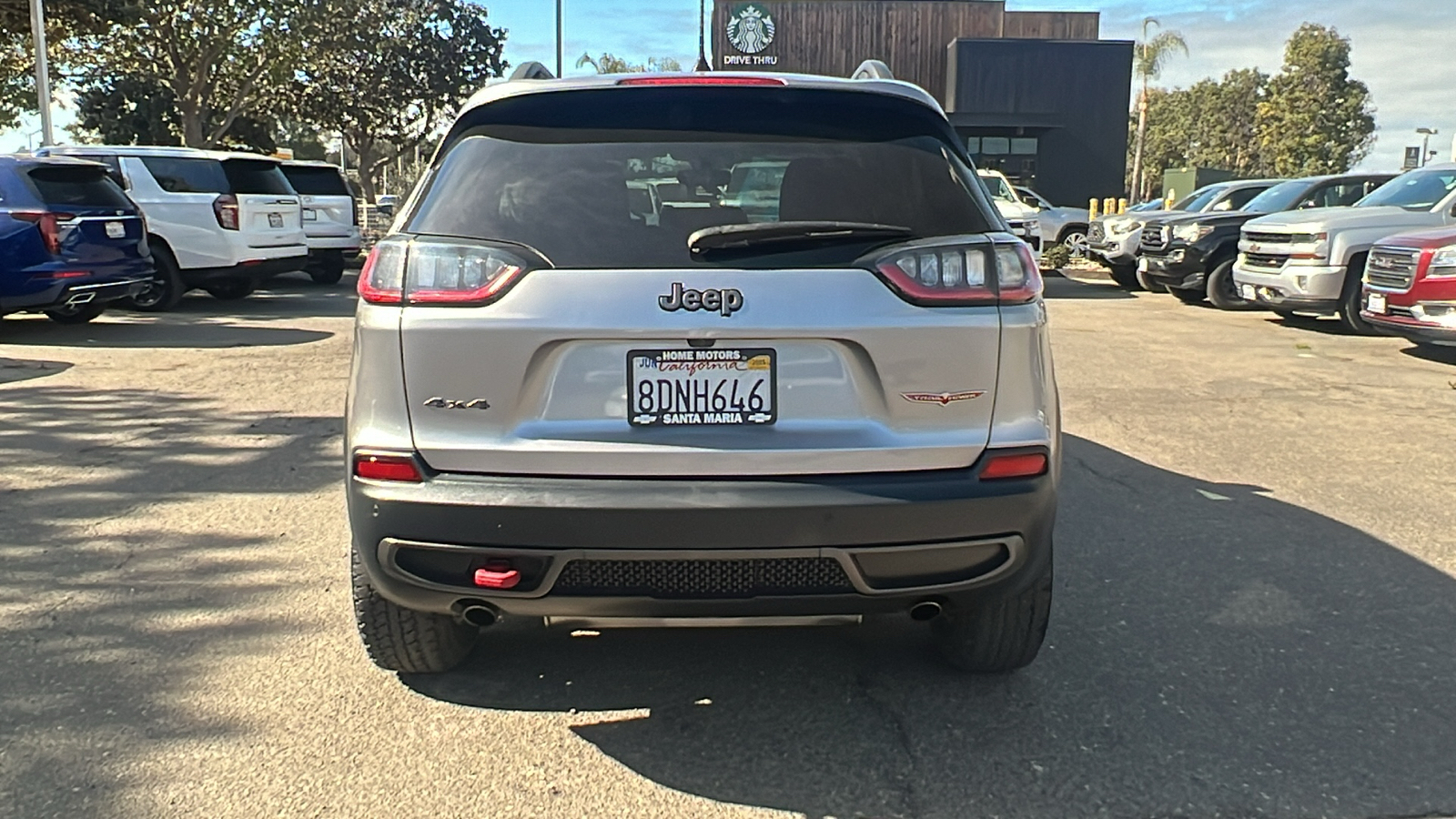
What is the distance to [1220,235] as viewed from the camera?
1465 cm

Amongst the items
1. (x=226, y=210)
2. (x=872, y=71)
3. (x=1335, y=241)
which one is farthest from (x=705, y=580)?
(x=226, y=210)

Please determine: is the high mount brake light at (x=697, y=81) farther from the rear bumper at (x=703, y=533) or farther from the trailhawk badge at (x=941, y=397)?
the rear bumper at (x=703, y=533)

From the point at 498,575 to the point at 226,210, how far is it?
1176 centimetres

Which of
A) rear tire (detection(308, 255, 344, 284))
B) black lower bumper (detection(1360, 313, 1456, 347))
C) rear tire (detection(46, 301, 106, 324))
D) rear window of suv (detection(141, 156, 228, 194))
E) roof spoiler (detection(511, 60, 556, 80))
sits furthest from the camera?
rear tire (detection(308, 255, 344, 284))

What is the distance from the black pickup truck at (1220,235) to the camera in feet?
48.1

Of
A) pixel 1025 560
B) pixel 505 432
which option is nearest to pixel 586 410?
pixel 505 432

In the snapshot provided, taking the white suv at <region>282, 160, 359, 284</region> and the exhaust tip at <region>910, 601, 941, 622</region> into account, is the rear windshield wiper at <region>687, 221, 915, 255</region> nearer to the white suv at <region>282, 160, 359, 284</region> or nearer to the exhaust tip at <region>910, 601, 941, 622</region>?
the exhaust tip at <region>910, 601, 941, 622</region>

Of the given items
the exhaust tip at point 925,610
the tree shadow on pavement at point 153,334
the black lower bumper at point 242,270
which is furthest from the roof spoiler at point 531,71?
the black lower bumper at point 242,270

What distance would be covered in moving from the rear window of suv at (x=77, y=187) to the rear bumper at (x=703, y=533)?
9411 millimetres

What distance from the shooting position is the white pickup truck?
11.8 metres

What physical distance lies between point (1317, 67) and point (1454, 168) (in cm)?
5009

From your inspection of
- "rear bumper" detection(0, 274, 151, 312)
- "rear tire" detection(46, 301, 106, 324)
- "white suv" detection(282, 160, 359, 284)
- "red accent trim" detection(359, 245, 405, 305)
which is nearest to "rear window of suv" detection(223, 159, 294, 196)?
"white suv" detection(282, 160, 359, 284)

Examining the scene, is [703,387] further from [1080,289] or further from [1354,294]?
[1080,289]

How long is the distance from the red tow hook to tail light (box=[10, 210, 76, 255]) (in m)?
9.41
